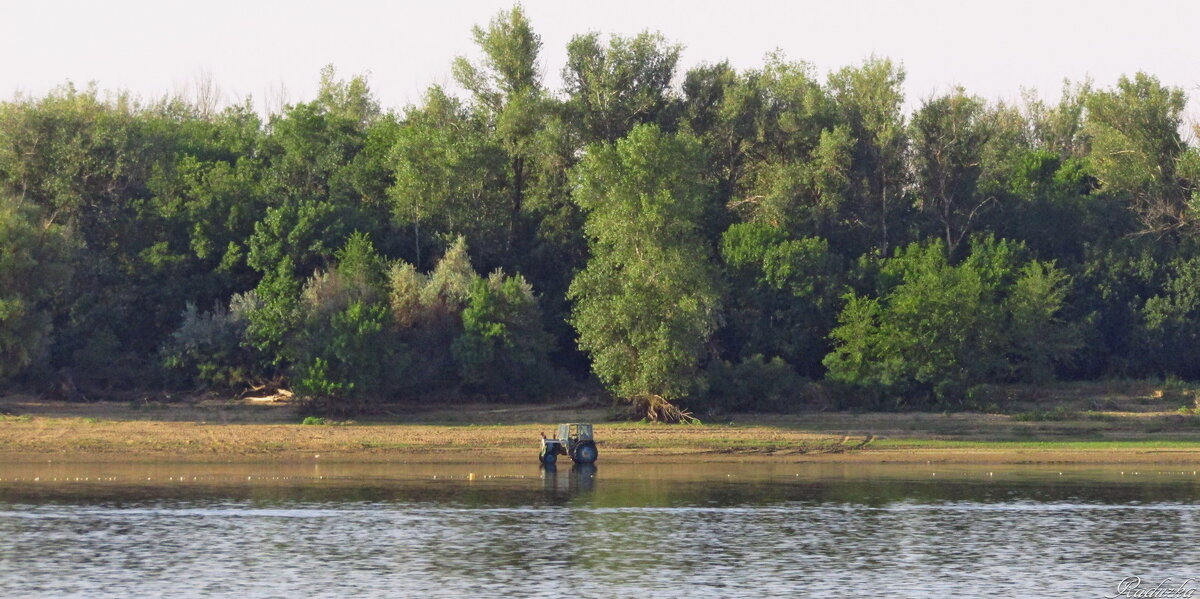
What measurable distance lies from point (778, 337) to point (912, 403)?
6.55m

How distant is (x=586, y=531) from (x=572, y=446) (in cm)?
1388

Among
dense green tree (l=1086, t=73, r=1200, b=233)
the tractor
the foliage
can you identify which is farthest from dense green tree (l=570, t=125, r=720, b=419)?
dense green tree (l=1086, t=73, r=1200, b=233)

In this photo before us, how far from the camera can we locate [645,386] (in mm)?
57312

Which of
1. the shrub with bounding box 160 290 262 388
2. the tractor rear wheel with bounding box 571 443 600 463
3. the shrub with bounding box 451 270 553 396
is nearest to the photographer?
the tractor rear wheel with bounding box 571 443 600 463

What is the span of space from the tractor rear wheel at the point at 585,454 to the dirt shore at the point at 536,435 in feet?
11.8

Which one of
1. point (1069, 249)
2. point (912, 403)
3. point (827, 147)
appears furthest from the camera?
point (1069, 249)

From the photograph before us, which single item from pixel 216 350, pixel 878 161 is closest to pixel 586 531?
pixel 216 350

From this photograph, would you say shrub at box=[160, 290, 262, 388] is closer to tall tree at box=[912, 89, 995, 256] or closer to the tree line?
the tree line

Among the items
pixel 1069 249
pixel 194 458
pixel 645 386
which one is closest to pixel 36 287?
pixel 194 458

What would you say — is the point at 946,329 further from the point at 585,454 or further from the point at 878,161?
the point at 585,454

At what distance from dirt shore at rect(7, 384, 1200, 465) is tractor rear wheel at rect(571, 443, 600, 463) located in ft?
11.8

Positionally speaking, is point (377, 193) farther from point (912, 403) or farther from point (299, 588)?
point (299, 588)

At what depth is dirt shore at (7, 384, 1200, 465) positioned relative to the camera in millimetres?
53312

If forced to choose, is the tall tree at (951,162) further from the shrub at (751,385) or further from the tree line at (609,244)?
the shrub at (751,385)
